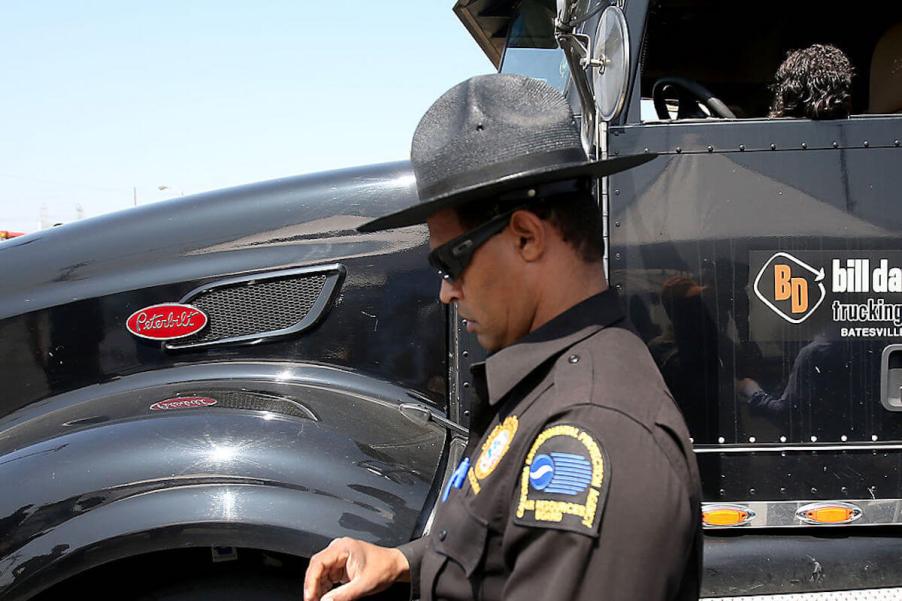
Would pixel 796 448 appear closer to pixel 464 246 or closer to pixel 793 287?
pixel 793 287

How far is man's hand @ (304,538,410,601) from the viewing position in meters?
1.41

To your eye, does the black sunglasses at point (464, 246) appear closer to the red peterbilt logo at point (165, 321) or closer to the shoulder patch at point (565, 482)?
the shoulder patch at point (565, 482)

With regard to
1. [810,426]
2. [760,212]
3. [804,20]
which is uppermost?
[804,20]

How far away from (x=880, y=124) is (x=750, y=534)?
4.14 ft

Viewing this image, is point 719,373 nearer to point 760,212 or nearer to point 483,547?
point 760,212

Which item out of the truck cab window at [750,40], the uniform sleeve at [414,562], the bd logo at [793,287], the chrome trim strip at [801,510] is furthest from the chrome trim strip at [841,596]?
the truck cab window at [750,40]

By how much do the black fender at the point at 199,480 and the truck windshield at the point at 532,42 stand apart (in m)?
1.51

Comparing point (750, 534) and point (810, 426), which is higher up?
point (810, 426)

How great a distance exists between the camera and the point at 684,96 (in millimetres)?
2973

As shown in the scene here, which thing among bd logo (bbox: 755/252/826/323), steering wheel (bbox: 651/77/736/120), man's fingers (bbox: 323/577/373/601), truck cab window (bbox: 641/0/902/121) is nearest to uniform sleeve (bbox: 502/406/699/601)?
man's fingers (bbox: 323/577/373/601)

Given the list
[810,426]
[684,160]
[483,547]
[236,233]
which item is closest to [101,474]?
[236,233]

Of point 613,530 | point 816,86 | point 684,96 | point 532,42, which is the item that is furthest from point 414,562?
point 532,42

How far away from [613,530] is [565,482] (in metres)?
0.08

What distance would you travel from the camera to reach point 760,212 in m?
2.36
